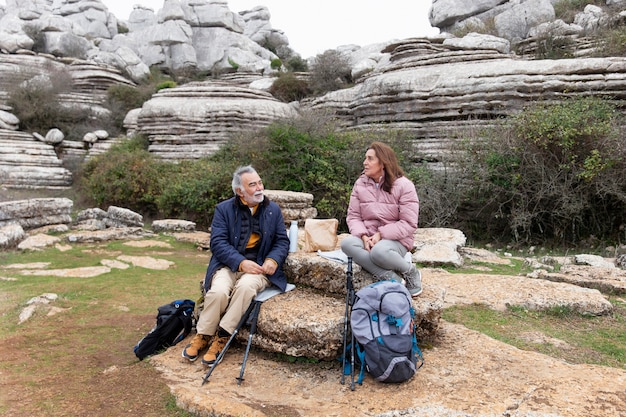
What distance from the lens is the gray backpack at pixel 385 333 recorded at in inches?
118

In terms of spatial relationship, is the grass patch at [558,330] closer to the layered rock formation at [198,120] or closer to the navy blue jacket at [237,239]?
the navy blue jacket at [237,239]

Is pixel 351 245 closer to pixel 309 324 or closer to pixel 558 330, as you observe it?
pixel 309 324

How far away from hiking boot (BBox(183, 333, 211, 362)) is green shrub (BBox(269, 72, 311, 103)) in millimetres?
21204

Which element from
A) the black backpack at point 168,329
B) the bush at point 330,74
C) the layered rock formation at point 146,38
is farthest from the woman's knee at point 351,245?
the layered rock formation at point 146,38

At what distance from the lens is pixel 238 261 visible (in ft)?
12.6

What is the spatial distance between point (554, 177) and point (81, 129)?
21641mm

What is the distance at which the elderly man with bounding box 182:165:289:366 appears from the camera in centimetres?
364

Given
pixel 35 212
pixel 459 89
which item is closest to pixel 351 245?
pixel 35 212

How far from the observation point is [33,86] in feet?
72.5

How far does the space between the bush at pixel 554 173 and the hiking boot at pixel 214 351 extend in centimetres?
855

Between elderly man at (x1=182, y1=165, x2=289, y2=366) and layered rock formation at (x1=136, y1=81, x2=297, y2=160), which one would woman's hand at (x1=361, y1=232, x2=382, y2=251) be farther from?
layered rock formation at (x1=136, y1=81, x2=297, y2=160)

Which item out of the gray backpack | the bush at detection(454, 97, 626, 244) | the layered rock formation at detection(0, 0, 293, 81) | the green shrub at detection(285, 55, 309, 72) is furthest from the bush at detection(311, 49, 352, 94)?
the gray backpack

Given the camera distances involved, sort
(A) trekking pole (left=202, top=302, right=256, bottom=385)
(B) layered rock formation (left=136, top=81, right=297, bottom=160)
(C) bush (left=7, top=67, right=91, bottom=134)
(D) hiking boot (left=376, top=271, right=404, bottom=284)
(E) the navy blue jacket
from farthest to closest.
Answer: (C) bush (left=7, top=67, right=91, bottom=134)
(B) layered rock formation (left=136, top=81, right=297, bottom=160)
(E) the navy blue jacket
(D) hiking boot (left=376, top=271, right=404, bottom=284)
(A) trekking pole (left=202, top=302, right=256, bottom=385)

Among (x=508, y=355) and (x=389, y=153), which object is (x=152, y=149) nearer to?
(x=389, y=153)
